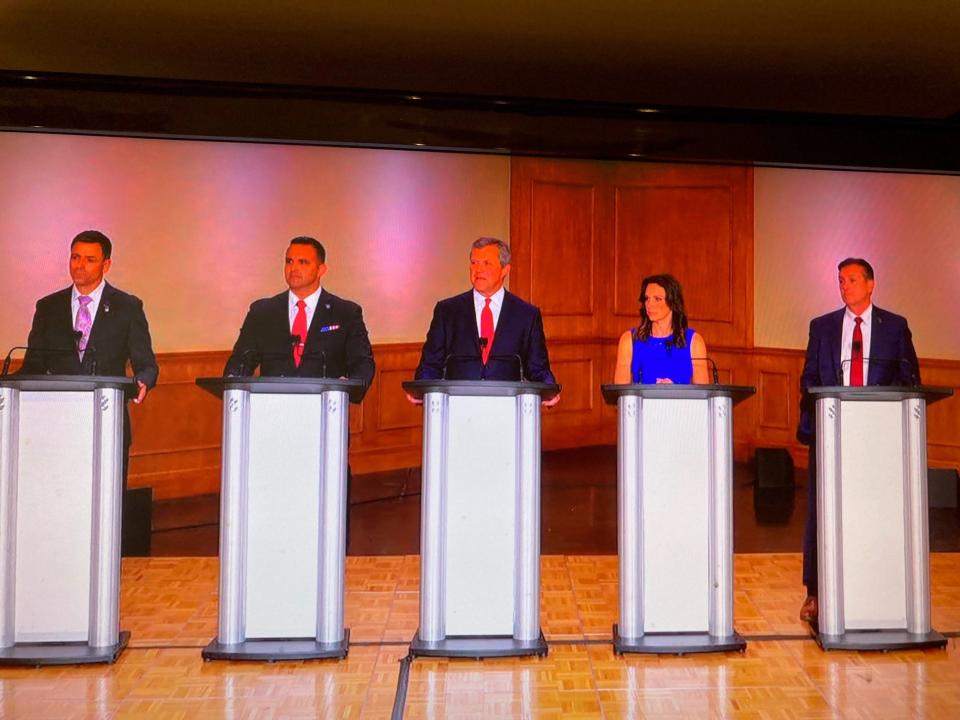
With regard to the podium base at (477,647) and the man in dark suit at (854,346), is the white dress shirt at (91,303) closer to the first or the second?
the podium base at (477,647)

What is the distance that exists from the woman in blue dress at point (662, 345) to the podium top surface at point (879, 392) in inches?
28.5

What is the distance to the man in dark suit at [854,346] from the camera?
4715 mm

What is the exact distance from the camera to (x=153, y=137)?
6523mm

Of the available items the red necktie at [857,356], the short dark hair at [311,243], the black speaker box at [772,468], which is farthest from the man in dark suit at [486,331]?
the black speaker box at [772,468]

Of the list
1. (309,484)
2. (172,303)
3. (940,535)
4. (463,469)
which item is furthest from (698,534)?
(172,303)

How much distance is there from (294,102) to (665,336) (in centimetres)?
305

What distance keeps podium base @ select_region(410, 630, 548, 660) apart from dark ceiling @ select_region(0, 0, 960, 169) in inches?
127

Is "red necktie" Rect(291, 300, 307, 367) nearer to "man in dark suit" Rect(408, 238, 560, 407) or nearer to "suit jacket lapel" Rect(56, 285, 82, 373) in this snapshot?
"man in dark suit" Rect(408, 238, 560, 407)

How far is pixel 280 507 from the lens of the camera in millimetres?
4016

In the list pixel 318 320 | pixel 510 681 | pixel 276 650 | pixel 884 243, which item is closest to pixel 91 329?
pixel 318 320

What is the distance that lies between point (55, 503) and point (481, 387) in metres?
1.62

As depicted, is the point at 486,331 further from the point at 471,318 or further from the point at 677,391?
the point at 677,391

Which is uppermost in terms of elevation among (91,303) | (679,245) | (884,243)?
(679,245)

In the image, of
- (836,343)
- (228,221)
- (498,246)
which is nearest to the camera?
(836,343)
